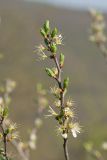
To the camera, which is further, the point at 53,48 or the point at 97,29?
the point at 97,29

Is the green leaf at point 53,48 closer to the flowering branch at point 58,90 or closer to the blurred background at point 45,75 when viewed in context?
the flowering branch at point 58,90

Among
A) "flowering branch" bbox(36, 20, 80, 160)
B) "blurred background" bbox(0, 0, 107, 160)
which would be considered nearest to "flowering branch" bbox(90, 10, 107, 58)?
"flowering branch" bbox(36, 20, 80, 160)

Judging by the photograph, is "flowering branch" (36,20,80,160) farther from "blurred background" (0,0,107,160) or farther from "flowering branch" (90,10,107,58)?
"blurred background" (0,0,107,160)

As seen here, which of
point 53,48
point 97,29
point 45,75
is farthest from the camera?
point 45,75

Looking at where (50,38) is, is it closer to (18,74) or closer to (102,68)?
(18,74)

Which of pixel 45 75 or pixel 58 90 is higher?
pixel 45 75

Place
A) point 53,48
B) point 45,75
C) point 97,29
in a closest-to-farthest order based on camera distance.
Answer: point 53,48 < point 97,29 < point 45,75

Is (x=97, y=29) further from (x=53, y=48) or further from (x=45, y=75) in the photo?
(x=45, y=75)

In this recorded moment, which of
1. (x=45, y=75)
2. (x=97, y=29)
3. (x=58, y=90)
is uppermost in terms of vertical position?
(x=45, y=75)

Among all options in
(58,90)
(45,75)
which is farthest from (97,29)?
(45,75)
